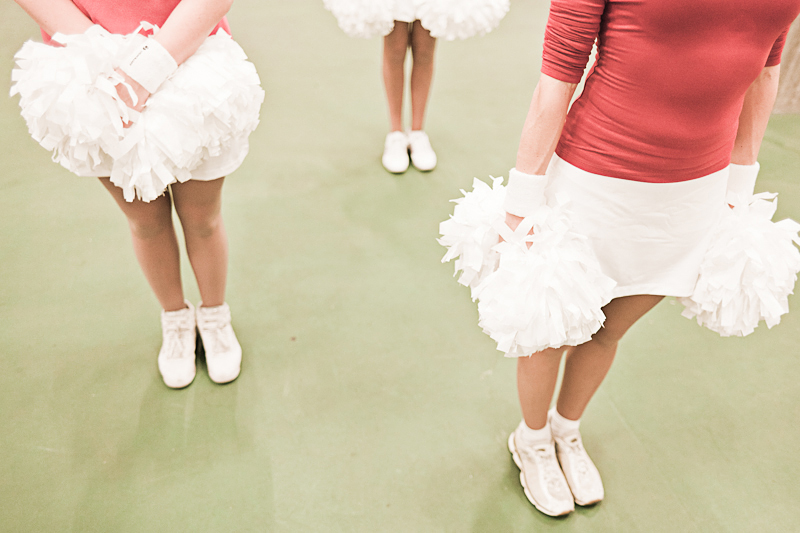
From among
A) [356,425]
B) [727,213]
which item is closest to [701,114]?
[727,213]

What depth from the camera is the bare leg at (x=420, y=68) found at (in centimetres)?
222

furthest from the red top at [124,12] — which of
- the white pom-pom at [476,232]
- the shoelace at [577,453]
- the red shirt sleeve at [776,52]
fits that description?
the shoelace at [577,453]

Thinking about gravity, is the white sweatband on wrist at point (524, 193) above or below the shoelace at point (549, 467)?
above

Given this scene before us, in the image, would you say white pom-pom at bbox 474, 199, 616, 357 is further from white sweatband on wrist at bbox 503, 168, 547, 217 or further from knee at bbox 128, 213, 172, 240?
knee at bbox 128, 213, 172, 240

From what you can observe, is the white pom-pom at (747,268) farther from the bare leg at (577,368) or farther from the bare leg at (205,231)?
the bare leg at (205,231)

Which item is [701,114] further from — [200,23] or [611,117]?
[200,23]

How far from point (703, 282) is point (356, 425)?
0.95 m

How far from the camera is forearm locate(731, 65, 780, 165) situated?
0.93 metres

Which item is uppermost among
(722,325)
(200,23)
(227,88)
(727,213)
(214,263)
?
(200,23)

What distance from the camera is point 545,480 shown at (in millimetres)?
1337

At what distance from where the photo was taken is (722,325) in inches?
40.9

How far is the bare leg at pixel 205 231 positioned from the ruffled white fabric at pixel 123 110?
6.8 inches

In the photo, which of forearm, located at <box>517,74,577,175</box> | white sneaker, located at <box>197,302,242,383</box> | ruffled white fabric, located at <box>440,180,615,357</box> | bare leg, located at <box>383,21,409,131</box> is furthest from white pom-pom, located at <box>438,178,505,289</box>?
bare leg, located at <box>383,21,409,131</box>

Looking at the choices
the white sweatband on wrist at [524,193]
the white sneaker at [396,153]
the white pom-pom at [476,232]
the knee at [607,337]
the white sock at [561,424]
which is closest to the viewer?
the white sweatband on wrist at [524,193]
